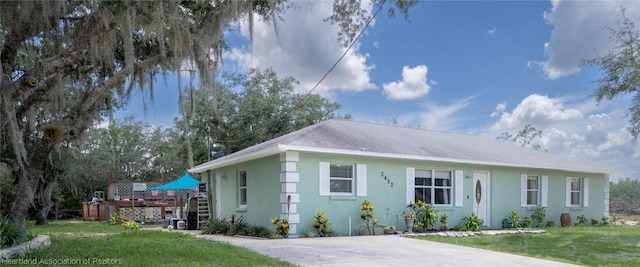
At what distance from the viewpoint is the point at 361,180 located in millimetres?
11883

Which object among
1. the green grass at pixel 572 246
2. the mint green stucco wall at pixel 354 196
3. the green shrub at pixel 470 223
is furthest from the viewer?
the green shrub at pixel 470 223

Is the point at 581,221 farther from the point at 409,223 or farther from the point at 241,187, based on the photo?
the point at 241,187

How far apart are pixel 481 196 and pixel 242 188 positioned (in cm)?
711

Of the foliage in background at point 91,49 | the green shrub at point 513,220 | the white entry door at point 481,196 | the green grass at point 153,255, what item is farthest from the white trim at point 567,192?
the green grass at point 153,255

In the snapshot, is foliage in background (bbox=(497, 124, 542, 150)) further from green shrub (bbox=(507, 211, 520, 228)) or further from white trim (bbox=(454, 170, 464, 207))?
white trim (bbox=(454, 170, 464, 207))

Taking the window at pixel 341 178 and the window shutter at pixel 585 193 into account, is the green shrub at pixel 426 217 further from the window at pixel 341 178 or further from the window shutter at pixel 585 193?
the window shutter at pixel 585 193

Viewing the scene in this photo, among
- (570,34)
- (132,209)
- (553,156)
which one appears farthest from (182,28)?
(553,156)

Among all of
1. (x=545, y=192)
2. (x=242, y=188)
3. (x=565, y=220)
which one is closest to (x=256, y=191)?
(x=242, y=188)

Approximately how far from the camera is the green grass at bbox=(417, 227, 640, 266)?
7738mm

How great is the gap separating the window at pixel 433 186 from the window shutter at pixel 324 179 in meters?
2.93

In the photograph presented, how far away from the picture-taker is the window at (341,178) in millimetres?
11625

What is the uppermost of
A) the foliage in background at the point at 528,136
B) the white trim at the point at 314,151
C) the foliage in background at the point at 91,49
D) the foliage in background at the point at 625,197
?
the foliage in background at the point at 91,49

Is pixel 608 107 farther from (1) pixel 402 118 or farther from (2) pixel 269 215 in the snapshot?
(1) pixel 402 118

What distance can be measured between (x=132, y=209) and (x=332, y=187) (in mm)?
9490
